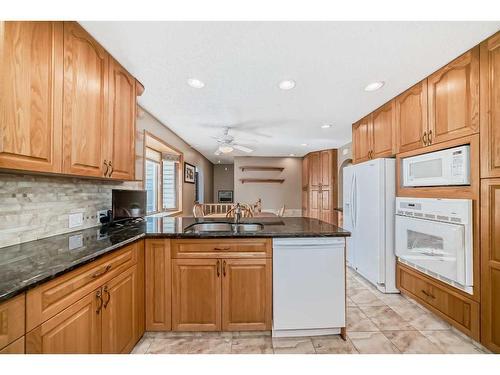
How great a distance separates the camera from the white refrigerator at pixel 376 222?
2.52 m

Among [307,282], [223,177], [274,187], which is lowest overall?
[307,282]

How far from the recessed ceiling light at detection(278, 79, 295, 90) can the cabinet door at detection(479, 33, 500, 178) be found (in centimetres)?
140

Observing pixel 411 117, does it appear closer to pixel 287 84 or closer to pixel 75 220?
pixel 287 84

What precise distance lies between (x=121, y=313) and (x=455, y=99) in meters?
3.00

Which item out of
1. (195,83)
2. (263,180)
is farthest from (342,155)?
(195,83)

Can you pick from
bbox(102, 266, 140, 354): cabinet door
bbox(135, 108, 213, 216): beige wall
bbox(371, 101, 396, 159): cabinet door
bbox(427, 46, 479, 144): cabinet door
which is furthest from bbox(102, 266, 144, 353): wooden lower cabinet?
bbox(371, 101, 396, 159): cabinet door

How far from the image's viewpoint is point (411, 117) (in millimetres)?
2240

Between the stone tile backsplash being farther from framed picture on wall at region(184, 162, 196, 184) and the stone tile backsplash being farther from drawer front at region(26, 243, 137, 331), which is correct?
framed picture on wall at region(184, 162, 196, 184)

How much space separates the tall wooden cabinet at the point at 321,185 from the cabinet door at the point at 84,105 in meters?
5.30

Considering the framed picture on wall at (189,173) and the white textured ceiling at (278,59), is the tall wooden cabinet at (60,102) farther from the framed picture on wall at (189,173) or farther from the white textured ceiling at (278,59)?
Result: the framed picture on wall at (189,173)

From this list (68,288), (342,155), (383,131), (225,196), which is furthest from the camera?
(225,196)

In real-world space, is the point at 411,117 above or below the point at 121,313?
above

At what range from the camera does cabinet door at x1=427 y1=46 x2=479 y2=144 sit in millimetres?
1618

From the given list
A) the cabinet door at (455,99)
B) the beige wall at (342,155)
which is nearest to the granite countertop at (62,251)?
the cabinet door at (455,99)
